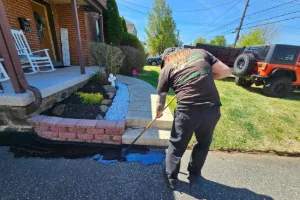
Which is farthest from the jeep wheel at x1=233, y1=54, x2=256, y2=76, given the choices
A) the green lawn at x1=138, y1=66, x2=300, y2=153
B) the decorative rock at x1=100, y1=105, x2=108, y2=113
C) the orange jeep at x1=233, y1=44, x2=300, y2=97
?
the decorative rock at x1=100, y1=105, x2=108, y2=113

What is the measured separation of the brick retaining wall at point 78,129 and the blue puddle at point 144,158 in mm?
309

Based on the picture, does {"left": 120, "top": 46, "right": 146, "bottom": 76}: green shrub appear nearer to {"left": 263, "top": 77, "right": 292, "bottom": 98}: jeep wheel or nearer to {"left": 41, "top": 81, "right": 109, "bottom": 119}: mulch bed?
{"left": 41, "top": 81, "right": 109, "bottom": 119}: mulch bed

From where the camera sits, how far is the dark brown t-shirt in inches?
58.2

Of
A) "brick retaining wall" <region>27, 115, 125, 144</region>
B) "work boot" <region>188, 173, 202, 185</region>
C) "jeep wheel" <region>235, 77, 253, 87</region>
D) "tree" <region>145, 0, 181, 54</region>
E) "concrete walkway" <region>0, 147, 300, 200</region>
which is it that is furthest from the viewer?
"tree" <region>145, 0, 181, 54</region>

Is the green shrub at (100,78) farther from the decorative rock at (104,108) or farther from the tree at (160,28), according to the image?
the tree at (160,28)

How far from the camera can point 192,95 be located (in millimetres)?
1493

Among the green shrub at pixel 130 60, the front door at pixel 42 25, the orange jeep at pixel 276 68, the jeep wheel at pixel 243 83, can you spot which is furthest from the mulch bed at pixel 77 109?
the jeep wheel at pixel 243 83

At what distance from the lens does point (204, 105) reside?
1489mm

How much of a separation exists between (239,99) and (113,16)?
7.31 metres

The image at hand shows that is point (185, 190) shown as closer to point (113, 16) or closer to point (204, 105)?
point (204, 105)

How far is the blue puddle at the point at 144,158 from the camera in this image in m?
2.10

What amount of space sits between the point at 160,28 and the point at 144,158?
2419 centimetres

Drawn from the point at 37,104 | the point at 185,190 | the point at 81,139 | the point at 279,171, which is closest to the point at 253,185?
the point at 279,171

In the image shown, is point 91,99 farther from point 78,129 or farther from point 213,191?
point 213,191
